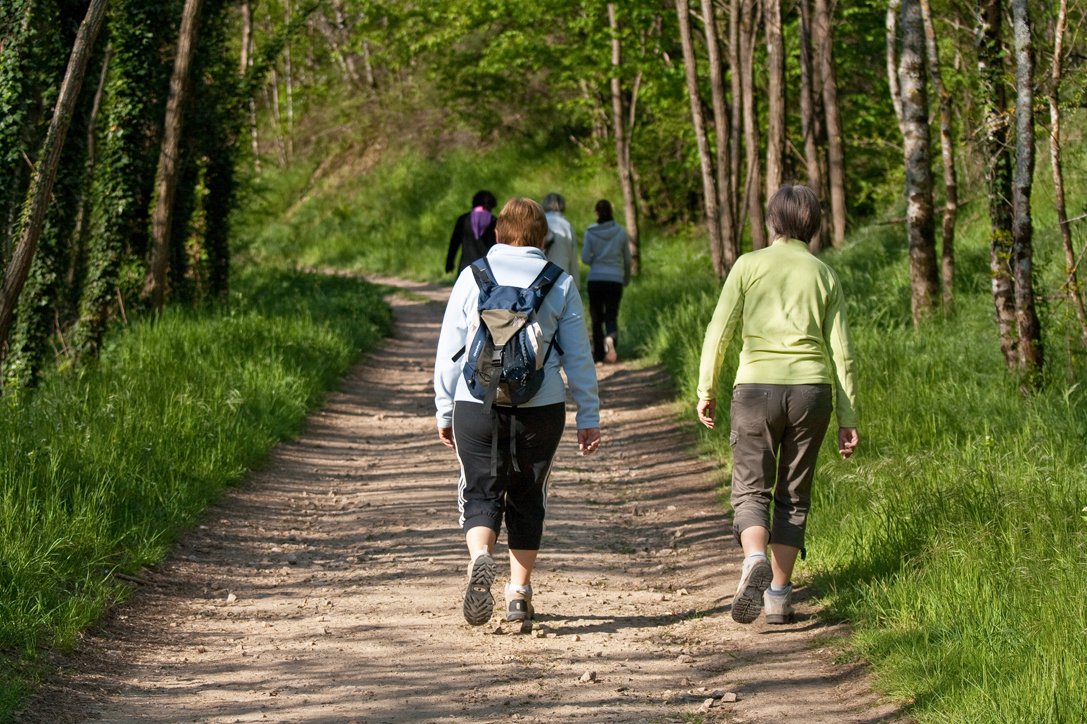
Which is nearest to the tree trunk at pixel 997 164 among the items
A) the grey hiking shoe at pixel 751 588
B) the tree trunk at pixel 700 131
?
the grey hiking shoe at pixel 751 588

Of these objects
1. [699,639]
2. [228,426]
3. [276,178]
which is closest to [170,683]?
[699,639]

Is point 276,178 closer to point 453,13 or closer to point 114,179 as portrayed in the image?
point 453,13

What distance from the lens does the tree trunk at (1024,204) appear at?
23.0 feet

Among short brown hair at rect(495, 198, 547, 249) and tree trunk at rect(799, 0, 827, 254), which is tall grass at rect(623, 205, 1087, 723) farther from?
tree trunk at rect(799, 0, 827, 254)

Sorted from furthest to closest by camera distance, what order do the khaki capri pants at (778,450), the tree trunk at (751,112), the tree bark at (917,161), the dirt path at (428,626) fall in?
the tree trunk at (751,112) → the tree bark at (917,161) → the khaki capri pants at (778,450) → the dirt path at (428,626)

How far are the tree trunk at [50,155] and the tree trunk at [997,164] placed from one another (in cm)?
690

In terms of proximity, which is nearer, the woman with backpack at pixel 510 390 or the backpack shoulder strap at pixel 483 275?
the woman with backpack at pixel 510 390

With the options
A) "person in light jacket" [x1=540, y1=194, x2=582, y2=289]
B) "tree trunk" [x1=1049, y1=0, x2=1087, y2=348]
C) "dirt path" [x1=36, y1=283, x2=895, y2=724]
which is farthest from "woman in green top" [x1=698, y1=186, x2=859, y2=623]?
"person in light jacket" [x1=540, y1=194, x2=582, y2=289]

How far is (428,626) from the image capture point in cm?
487

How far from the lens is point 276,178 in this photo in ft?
136

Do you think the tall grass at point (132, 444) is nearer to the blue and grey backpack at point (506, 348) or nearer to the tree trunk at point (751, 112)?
the blue and grey backpack at point (506, 348)

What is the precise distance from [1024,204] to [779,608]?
3.89 m

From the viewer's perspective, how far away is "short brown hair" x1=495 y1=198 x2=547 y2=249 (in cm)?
472

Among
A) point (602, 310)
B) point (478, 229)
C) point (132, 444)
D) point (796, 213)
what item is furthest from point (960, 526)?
point (602, 310)
